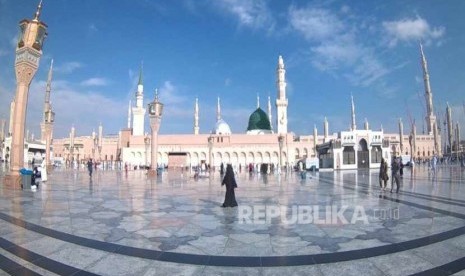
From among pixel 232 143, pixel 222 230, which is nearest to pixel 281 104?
pixel 232 143

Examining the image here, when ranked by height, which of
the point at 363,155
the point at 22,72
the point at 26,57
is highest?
the point at 26,57

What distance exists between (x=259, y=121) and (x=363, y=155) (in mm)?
44282

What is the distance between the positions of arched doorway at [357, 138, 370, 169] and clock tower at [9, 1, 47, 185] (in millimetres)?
37765

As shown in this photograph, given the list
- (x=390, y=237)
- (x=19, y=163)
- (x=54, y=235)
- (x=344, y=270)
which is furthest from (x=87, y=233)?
(x=19, y=163)

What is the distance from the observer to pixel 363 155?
140 ft

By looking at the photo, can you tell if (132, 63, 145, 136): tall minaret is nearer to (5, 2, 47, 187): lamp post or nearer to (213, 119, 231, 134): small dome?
(213, 119, 231, 134): small dome

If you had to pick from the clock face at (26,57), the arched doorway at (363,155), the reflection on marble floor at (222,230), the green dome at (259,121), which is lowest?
the reflection on marble floor at (222,230)

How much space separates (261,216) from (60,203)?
551cm

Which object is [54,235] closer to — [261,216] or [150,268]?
[150,268]

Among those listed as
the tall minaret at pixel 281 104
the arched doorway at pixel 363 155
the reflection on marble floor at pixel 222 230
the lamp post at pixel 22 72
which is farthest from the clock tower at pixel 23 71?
the tall minaret at pixel 281 104

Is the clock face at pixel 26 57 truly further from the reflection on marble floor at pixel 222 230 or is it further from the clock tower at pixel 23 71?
the reflection on marble floor at pixel 222 230

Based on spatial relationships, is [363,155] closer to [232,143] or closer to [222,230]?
[232,143]

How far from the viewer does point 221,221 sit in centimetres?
643

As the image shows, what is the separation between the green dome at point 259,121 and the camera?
→ 279 ft
